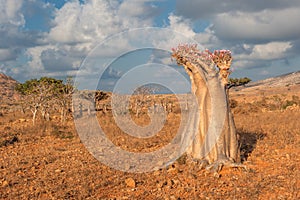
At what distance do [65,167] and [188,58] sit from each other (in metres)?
3.79

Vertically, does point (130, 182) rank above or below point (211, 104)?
below

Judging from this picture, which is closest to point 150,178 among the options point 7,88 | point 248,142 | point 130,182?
point 130,182

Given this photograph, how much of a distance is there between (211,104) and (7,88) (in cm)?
8257

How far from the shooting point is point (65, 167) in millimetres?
8031

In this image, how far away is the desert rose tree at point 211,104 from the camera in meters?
7.46

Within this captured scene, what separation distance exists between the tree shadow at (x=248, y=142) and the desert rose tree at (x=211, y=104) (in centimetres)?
87

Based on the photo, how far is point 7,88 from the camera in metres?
82.1

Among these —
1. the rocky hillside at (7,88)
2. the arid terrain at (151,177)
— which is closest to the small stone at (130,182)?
the arid terrain at (151,177)

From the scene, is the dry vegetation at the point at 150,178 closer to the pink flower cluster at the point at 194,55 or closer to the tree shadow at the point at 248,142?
the tree shadow at the point at 248,142

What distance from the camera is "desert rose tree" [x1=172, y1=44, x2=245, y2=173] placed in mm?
7465

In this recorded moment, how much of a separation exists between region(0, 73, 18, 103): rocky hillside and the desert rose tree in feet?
223

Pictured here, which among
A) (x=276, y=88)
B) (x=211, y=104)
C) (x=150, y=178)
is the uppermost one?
(x=276, y=88)

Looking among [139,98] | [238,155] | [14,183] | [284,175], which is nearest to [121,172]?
[14,183]

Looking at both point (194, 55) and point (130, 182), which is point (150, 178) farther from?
point (194, 55)
